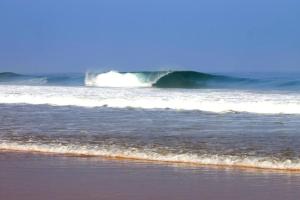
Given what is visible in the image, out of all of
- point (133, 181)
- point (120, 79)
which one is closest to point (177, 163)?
point (133, 181)

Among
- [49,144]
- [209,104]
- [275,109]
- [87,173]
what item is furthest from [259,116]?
[87,173]

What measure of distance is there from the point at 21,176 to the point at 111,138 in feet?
10.7

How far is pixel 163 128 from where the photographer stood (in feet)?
38.0

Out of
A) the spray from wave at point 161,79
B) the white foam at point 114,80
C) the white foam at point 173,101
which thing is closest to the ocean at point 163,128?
the white foam at point 173,101

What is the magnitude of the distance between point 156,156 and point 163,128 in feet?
10.4

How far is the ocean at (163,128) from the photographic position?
8.54m

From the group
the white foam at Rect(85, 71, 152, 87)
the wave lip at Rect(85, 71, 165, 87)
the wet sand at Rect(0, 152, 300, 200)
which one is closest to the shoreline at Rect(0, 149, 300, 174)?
the wet sand at Rect(0, 152, 300, 200)

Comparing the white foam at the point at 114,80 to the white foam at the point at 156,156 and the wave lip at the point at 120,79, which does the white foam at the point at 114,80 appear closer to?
the wave lip at the point at 120,79

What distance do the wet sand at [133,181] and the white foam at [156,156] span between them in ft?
1.15

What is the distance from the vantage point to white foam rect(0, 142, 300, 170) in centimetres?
775

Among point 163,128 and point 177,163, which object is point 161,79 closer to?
point 163,128

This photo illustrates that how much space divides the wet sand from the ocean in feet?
1.99

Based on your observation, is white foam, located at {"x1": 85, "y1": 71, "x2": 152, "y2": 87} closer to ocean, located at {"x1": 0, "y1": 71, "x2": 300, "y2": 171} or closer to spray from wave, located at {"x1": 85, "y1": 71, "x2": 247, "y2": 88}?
spray from wave, located at {"x1": 85, "y1": 71, "x2": 247, "y2": 88}

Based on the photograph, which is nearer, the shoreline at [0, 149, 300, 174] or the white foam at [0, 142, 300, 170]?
the shoreline at [0, 149, 300, 174]
